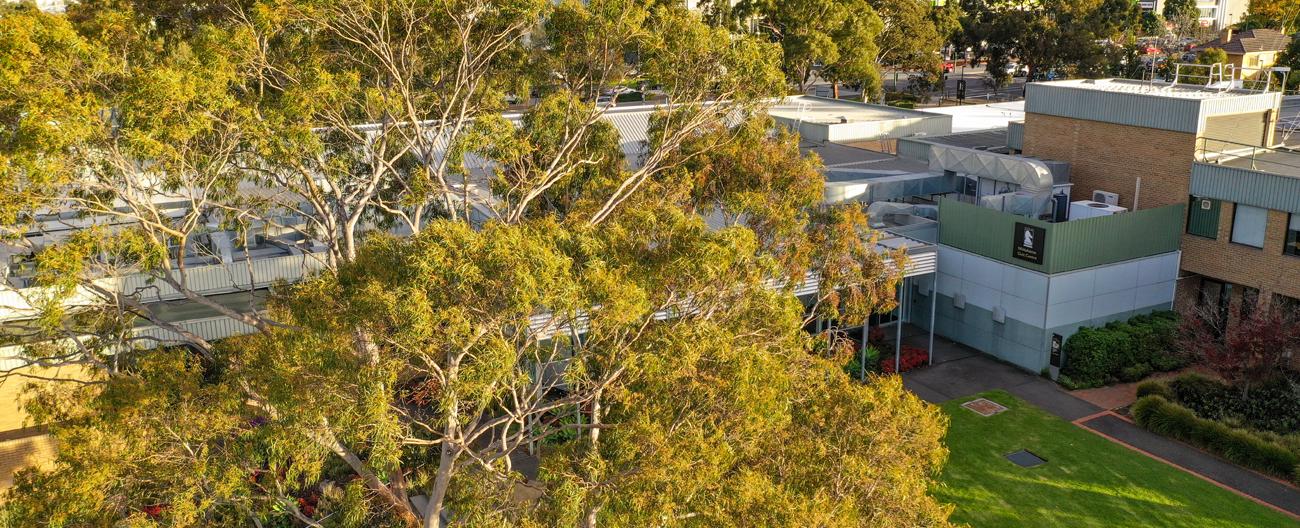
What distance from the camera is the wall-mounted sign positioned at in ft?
99.5

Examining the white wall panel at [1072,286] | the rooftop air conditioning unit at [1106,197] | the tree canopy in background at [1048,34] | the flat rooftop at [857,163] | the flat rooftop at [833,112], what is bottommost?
the white wall panel at [1072,286]

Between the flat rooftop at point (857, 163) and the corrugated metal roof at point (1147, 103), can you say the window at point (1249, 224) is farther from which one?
the flat rooftop at point (857, 163)

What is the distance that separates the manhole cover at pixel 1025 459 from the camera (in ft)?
84.2

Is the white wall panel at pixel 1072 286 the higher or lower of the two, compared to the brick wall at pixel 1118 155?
lower

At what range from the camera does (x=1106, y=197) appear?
34281mm

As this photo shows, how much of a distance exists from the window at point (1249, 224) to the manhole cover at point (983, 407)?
31.1 feet

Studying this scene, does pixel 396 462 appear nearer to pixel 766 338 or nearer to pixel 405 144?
pixel 766 338

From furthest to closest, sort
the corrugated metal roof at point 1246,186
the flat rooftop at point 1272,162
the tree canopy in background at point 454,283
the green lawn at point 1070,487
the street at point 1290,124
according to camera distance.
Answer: the street at point 1290,124
the flat rooftop at point 1272,162
the corrugated metal roof at point 1246,186
the green lawn at point 1070,487
the tree canopy in background at point 454,283

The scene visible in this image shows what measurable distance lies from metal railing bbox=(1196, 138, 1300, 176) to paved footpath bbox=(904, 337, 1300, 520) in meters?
8.79

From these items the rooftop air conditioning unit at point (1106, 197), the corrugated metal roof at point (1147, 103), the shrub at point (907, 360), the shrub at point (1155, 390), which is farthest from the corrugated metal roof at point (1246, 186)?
the shrub at point (907, 360)

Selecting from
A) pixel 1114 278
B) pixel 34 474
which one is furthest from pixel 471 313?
pixel 1114 278

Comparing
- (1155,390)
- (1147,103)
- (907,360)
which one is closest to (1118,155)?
(1147,103)

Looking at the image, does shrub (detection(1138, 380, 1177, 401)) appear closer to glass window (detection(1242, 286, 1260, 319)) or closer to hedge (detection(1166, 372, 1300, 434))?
hedge (detection(1166, 372, 1300, 434))

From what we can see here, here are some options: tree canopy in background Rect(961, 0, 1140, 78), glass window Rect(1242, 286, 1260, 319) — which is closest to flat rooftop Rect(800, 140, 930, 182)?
glass window Rect(1242, 286, 1260, 319)
